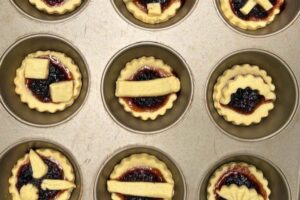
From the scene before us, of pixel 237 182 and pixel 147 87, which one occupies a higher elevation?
pixel 147 87

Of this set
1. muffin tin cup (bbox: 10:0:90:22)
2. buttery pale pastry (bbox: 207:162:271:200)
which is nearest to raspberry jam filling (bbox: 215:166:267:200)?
buttery pale pastry (bbox: 207:162:271:200)

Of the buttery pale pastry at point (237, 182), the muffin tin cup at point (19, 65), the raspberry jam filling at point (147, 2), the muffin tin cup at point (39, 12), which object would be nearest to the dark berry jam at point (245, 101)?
the buttery pale pastry at point (237, 182)

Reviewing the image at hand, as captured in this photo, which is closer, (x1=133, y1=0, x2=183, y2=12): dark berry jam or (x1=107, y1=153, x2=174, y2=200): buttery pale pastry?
(x1=107, y1=153, x2=174, y2=200): buttery pale pastry

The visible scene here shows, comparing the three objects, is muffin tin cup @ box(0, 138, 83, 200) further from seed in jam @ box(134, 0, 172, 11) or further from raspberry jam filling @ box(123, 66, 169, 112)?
seed in jam @ box(134, 0, 172, 11)

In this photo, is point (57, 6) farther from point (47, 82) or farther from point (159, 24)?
point (159, 24)

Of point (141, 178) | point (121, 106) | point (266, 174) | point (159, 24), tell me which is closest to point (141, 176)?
point (141, 178)

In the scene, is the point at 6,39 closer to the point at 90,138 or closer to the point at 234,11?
the point at 90,138
